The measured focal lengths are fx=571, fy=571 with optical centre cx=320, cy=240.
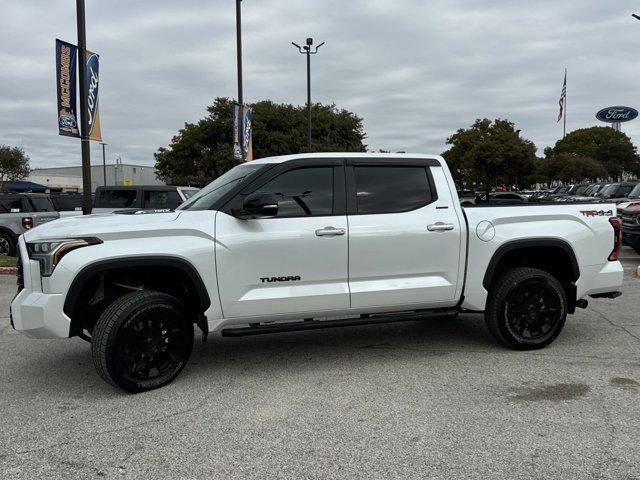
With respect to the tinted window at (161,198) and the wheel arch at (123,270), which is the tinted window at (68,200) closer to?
the tinted window at (161,198)

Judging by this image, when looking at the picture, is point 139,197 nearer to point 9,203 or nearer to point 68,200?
point 9,203

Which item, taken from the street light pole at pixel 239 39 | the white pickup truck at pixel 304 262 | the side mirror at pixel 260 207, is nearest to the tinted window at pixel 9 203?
the street light pole at pixel 239 39

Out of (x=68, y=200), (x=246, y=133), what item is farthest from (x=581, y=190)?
→ (x=68, y=200)

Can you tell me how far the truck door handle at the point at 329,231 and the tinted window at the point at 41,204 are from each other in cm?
1192

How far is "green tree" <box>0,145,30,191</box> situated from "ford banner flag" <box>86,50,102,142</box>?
52883 millimetres

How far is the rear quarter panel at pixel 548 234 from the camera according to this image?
202 inches

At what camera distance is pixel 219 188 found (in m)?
4.92

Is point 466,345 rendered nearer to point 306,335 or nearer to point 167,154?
point 306,335

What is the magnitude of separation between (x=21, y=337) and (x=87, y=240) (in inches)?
103

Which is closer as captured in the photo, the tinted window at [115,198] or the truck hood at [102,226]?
the truck hood at [102,226]

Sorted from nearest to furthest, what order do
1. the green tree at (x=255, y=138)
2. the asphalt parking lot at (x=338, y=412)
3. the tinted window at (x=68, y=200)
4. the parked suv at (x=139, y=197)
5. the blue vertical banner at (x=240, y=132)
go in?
the asphalt parking lot at (x=338, y=412) → the parked suv at (x=139, y=197) → the blue vertical banner at (x=240, y=132) → the tinted window at (x=68, y=200) → the green tree at (x=255, y=138)

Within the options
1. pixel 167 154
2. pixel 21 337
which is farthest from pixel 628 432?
pixel 167 154

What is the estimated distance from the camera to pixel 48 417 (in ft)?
12.9

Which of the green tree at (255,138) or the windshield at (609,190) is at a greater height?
the green tree at (255,138)
